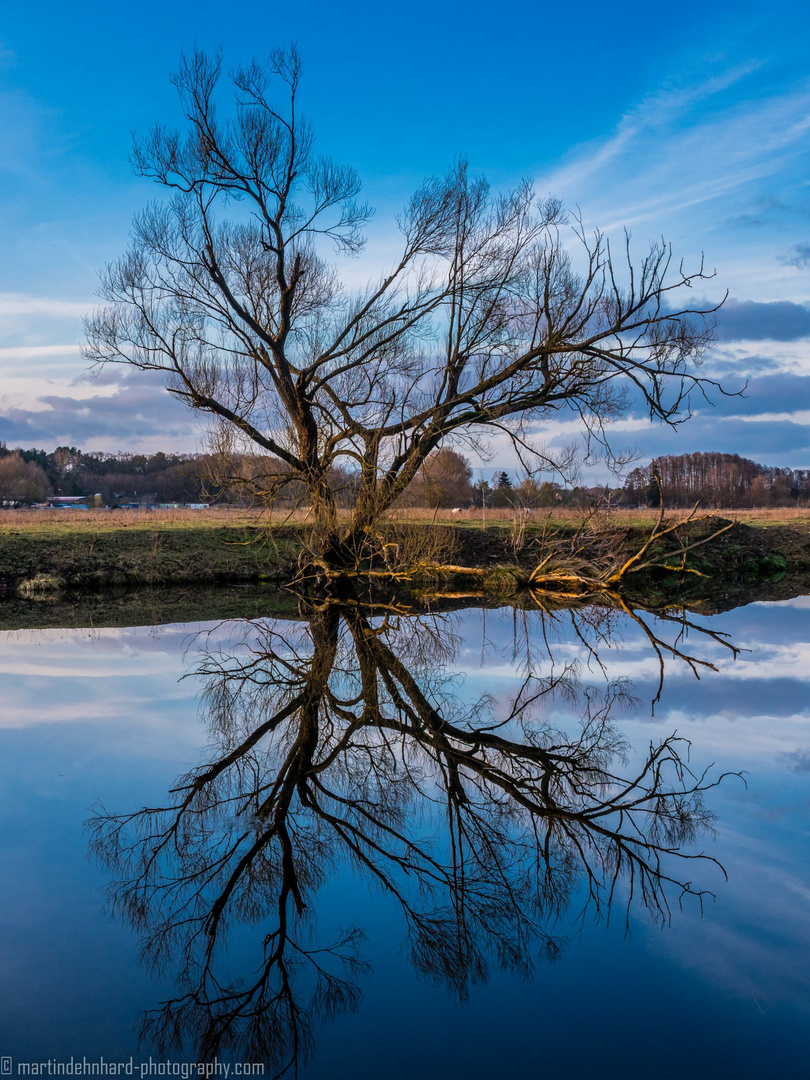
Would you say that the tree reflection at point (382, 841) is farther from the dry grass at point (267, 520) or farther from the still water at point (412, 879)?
the dry grass at point (267, 520)

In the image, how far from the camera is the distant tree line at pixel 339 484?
56.6 ft

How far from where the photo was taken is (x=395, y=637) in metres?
12.2

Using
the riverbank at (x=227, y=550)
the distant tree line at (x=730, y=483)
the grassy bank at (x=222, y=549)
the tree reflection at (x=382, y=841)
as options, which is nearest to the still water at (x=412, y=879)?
the tree reflection at (x=382, y=841)

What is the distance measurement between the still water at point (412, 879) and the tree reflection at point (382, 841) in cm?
2

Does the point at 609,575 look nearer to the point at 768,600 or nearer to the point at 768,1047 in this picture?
the point at 768,600

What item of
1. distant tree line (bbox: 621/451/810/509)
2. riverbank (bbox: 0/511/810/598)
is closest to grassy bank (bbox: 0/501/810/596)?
riverbank (bbox: 0/511/810/598)

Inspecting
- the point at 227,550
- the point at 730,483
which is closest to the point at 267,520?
the point at 227,550

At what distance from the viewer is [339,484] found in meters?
17.1

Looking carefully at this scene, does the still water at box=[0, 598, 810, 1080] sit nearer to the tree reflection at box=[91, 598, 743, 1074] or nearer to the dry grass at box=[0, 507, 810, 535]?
the tree reflection at box=[91, 598, 743, 1074]

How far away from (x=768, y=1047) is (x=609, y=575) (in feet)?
50.6

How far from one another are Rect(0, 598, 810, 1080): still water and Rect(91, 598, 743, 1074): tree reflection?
0.06 ft

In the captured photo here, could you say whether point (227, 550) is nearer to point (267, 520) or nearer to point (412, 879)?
point (267, 520)

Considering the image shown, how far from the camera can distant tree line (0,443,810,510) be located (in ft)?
56.6

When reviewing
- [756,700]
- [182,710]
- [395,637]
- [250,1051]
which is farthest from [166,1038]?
[395,637]
